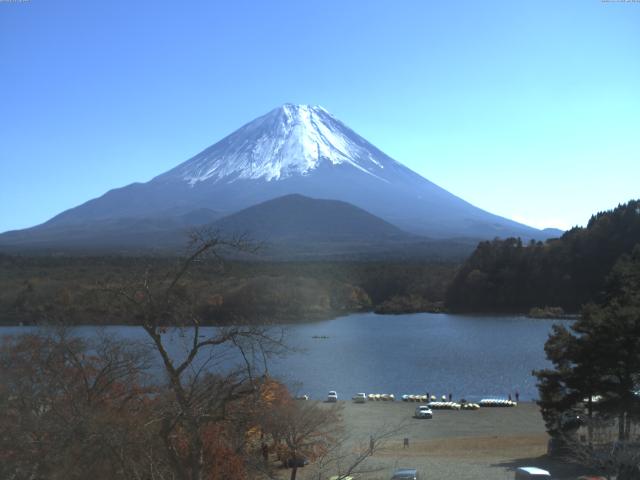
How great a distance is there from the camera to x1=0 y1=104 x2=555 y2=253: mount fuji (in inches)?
4067

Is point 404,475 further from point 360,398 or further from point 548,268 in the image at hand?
point 548,268

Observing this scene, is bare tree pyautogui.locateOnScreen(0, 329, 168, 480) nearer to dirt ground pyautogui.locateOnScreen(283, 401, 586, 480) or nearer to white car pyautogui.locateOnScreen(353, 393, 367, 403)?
dirt ground pyautogui.locateOnScreen(283, 401, 586, 480)

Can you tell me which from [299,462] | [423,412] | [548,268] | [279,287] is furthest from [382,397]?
[548,268]

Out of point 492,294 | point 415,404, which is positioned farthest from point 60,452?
point 492,294

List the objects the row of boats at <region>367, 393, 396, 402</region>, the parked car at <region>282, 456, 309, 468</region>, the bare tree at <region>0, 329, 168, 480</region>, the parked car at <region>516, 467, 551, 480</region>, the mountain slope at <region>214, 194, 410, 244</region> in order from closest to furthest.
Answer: the bare tree at <region>0, 329, 168, 480</region> < the parked car at <region>516, 467, 551, 480</region> < the parked car at <region>282, 456, 309, 468</region> < the row of boats at <region>367, 393, 396, 402</region> < the mountain slope at <region>214, 194, 410, 244</region>

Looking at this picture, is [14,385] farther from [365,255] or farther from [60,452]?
[365,255]

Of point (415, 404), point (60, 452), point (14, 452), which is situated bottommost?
point (415, 404)

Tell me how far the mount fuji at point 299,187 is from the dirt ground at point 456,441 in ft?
267

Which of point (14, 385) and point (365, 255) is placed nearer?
point (14, 385)

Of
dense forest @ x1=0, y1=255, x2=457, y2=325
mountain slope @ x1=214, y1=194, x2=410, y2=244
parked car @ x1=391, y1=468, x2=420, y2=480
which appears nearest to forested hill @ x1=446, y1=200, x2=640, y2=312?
dense forest @ x1=0, y1=255, x2=457, y2=325

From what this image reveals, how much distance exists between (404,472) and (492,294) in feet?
124

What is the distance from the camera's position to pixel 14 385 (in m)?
6.12

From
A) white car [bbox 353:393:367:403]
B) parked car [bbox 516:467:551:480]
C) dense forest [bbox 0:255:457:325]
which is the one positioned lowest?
white car [bbox 353:393:367:403]

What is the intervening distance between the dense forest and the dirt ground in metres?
11.9
